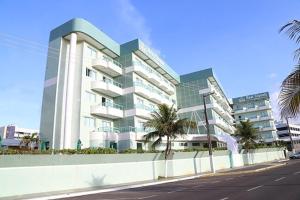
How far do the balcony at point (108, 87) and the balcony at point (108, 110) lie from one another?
5.55 feet

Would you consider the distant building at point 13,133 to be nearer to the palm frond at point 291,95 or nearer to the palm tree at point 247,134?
the palm tree at point 247,134

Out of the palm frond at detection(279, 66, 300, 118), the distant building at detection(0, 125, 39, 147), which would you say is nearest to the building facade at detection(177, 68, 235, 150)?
the distant building at detection(0, 125, 39, 147)

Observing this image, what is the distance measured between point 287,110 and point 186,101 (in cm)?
5469

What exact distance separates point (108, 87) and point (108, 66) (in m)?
3.03

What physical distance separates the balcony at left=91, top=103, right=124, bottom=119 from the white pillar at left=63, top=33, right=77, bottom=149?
125 inches

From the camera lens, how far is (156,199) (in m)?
13.8

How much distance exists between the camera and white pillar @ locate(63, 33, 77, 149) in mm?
34281

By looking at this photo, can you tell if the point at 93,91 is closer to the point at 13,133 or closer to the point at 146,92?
the point at 146,92

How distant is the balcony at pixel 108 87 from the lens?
39125 mm

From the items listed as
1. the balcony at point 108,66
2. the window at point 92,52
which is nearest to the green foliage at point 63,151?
the balcony at point 108,66

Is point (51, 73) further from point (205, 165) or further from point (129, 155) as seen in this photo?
point (205, 165)

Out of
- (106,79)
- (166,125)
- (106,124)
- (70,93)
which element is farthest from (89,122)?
(166,125)

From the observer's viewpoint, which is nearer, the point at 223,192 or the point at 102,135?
the point at 223,192

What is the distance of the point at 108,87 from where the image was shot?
40531 mm
